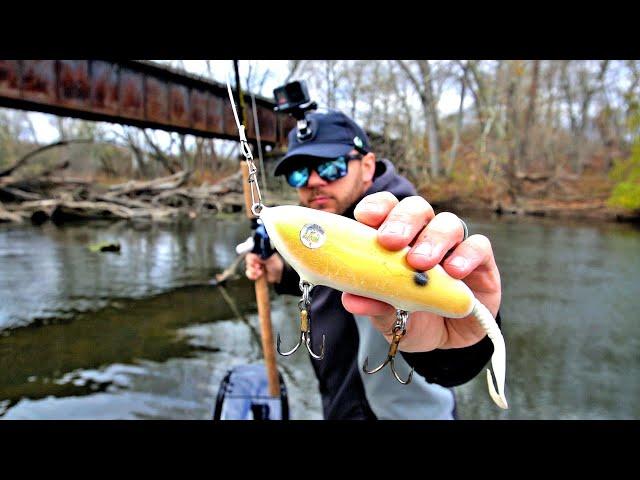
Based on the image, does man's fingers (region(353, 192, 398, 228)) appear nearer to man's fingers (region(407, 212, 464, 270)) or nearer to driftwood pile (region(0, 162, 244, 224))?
man's fingers (region(407, 212, 464, 270))

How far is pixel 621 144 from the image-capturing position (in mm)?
49125

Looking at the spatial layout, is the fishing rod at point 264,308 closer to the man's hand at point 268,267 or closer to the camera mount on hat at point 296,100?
the man's hand at point 268,267

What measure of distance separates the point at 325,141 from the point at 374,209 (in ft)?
4.79

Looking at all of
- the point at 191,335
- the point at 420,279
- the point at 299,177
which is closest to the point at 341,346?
the point at 299,177

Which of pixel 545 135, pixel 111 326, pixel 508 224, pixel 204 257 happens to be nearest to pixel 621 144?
pixel 545 135

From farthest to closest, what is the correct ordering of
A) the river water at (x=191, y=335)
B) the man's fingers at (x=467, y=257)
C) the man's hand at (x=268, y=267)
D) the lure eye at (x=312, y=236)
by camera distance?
the river water at (x=191, y=335)
the man's hand at (x=268, y=267)
the man's fingers at (x=467, y=257)
the lure eye at (x=312, y=236)

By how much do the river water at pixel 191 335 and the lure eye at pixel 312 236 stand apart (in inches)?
169

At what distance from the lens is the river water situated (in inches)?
217

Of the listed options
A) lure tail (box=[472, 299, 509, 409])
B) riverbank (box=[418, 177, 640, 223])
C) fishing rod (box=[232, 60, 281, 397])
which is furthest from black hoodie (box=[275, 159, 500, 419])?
riverbank (box=[418, 177, 640, 223])

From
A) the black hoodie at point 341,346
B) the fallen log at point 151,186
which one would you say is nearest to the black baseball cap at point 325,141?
the black hoodie at point 341,346

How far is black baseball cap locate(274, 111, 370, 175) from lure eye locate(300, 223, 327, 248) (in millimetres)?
1478

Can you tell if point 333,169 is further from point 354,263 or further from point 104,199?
point 104,199

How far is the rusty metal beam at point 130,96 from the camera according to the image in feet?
24.6
